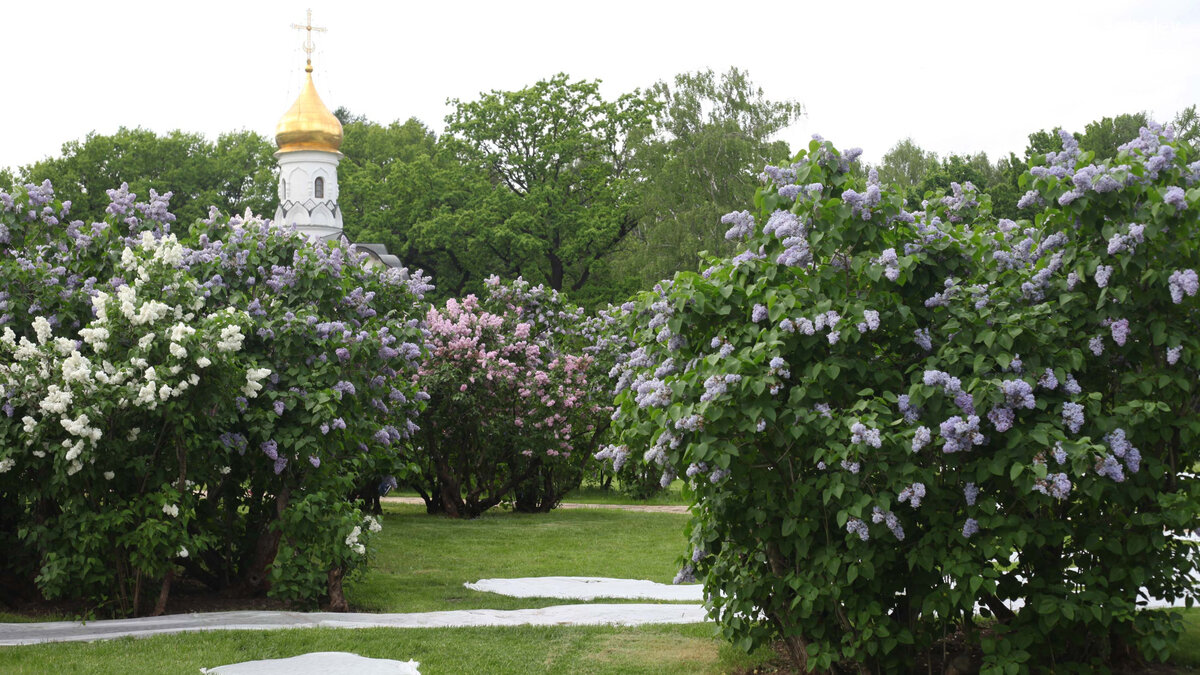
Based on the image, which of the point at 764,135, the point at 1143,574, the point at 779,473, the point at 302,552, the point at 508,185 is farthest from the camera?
the point at 508,185

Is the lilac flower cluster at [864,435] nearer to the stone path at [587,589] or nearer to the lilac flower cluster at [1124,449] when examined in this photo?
the lilac flower cluster at [1124,449]

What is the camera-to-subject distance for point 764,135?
36844 mm

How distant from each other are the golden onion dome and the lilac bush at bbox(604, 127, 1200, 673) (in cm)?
3196

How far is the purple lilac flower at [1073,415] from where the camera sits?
499cm

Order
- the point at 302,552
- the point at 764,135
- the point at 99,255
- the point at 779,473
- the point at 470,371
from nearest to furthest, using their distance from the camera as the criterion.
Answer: the point at 779,473, the point at 302,552, the point at 99,255, the point at 470,371, the point at 764,135

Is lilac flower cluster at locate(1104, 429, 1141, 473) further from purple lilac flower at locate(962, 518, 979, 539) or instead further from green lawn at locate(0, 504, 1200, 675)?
green lawn at locate(0, 504, 1200, 675)

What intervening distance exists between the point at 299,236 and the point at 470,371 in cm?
832

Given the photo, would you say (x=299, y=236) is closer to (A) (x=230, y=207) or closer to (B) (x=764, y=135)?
(B) (x=764, y=135)

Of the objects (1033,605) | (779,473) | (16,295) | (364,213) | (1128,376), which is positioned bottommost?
(1033,605)

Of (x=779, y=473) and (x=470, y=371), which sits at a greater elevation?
(x=470, y=371)

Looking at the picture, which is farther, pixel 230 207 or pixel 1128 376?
pixel 230 207

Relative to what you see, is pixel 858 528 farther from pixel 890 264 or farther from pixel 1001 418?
pixel 890 264

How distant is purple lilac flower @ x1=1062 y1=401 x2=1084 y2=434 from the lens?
4.99m

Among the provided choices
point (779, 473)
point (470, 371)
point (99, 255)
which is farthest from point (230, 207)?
point (779, 473)
